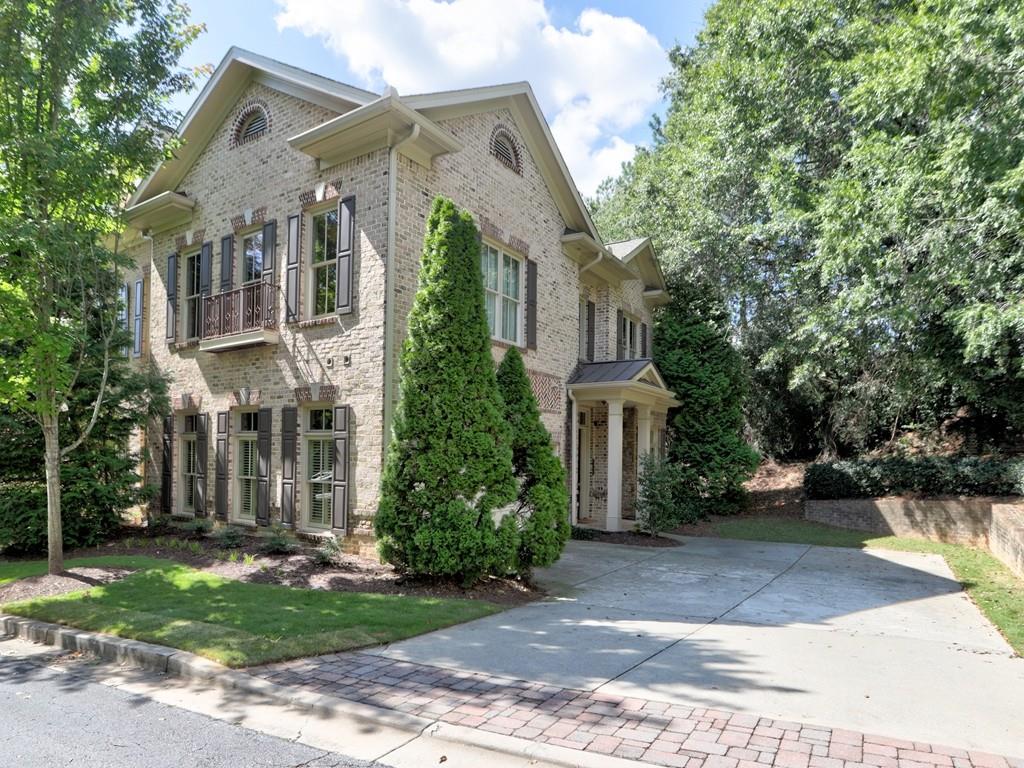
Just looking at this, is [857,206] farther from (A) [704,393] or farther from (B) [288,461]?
(B) [288,461]

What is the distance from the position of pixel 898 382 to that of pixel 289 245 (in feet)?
47.9

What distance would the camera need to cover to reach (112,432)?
13133mm

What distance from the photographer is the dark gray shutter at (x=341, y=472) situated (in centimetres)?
1063

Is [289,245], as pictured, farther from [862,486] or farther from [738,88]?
[862,486]

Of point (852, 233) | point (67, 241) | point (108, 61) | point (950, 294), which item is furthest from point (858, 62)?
point (67, 241)

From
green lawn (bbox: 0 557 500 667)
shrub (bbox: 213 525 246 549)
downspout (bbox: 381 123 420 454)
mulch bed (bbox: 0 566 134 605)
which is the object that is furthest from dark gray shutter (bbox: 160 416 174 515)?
downspout (bbox: 381 123 420 454)

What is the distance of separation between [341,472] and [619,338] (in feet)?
32.8

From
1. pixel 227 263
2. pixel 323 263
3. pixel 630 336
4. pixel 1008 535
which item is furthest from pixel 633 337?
pixel 227 263

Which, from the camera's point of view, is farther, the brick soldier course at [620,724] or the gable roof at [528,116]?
the gable roof at [528,116]

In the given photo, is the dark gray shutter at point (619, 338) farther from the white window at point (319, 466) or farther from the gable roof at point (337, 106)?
the white window at point (319, 466)

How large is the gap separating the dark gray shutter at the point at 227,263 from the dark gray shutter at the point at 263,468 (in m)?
2.70

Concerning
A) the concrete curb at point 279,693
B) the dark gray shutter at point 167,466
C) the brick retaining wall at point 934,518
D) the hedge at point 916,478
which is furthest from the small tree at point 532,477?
the hedge at point 916,478

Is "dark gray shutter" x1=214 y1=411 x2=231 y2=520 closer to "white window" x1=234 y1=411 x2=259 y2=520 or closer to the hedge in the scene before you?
"white window" x1=234 y1=411 x2=259 y2=520

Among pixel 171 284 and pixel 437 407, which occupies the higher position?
pixel 171 284
